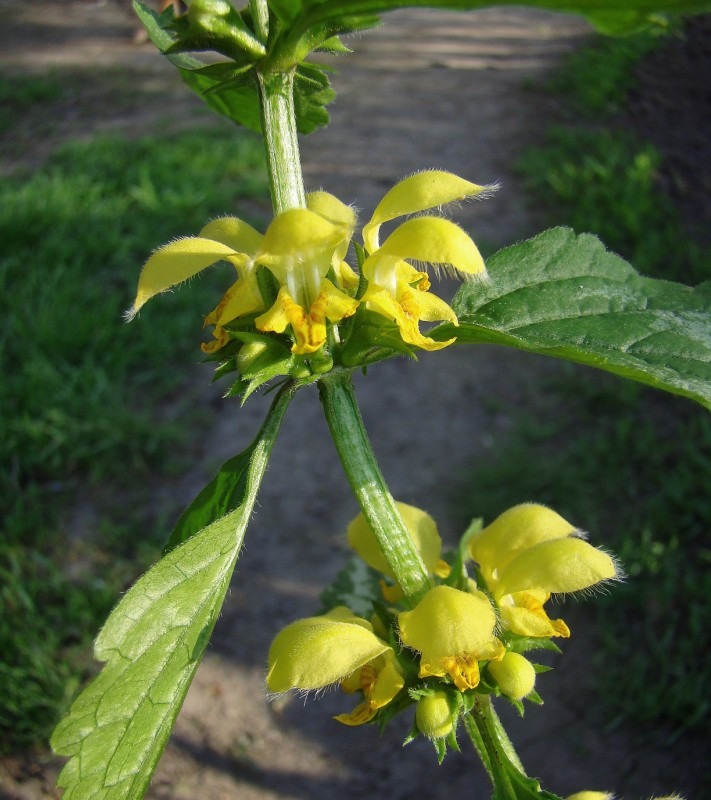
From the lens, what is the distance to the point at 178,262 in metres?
0.80

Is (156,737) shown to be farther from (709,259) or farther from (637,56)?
(637,56)

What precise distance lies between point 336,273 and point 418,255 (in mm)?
91

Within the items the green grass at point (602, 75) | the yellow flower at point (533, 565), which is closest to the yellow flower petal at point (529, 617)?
the yellow flower at point (533, 565)

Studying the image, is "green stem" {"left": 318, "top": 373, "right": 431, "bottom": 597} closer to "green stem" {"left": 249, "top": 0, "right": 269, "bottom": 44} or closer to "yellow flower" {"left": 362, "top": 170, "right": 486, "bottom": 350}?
"yellow flower" {"left": 362, "top": 170, "right": 486, "bottom": 350}

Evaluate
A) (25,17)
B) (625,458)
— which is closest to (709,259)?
(625,458)

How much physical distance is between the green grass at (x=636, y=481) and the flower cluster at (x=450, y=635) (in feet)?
6.92

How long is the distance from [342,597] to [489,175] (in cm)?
490

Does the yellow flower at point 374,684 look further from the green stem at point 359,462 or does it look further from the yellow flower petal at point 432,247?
the yellow flower petal at point 432,247

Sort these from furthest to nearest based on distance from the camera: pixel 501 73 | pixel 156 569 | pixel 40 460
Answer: pixel 501 73 → pixel 40 460 → pixel 156 569

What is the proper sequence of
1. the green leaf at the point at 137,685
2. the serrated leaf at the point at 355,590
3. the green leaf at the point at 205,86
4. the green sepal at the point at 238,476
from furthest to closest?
the serrated leaf at the point at 355,590, the green leaf at the point at 205,86, the green sepal at the point at 238,476, the green leaf at the point at 137,685

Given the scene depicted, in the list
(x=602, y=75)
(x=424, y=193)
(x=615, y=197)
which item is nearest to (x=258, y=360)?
(x=424, y=193)

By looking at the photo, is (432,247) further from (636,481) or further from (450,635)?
(636,481)

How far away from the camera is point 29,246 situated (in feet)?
15.4

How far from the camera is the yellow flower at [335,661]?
0.81 m
